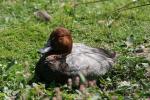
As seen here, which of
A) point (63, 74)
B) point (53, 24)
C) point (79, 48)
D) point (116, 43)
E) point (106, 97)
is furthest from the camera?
point (53, 24)

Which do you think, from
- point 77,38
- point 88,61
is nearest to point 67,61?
point 88,61

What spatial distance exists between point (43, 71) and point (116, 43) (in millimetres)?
1815

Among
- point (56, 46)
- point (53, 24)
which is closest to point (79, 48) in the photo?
point (56, 46)

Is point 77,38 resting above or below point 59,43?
below

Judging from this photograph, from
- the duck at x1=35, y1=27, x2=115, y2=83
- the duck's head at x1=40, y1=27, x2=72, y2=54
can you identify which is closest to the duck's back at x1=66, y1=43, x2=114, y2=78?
the duck at x1=35, y1=27, x2=115, y2=83

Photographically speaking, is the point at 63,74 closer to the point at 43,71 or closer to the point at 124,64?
the point at 43,71

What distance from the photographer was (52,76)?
6648 millimetres

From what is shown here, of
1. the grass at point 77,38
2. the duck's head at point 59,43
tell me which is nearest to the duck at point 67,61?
the duck's head at point 59,43

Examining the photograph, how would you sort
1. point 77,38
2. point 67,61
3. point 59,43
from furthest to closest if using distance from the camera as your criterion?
1. point 77,38
2. point 59,43
3. point 67,61

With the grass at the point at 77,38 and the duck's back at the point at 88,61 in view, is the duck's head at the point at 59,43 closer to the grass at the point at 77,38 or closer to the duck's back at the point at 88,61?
the duck's back at the point at 88,61

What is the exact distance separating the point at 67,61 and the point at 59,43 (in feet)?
1.20

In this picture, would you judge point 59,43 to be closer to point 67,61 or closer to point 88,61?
point 67,61

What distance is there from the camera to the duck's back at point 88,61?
21.7ft

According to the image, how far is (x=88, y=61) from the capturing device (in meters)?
6.69
